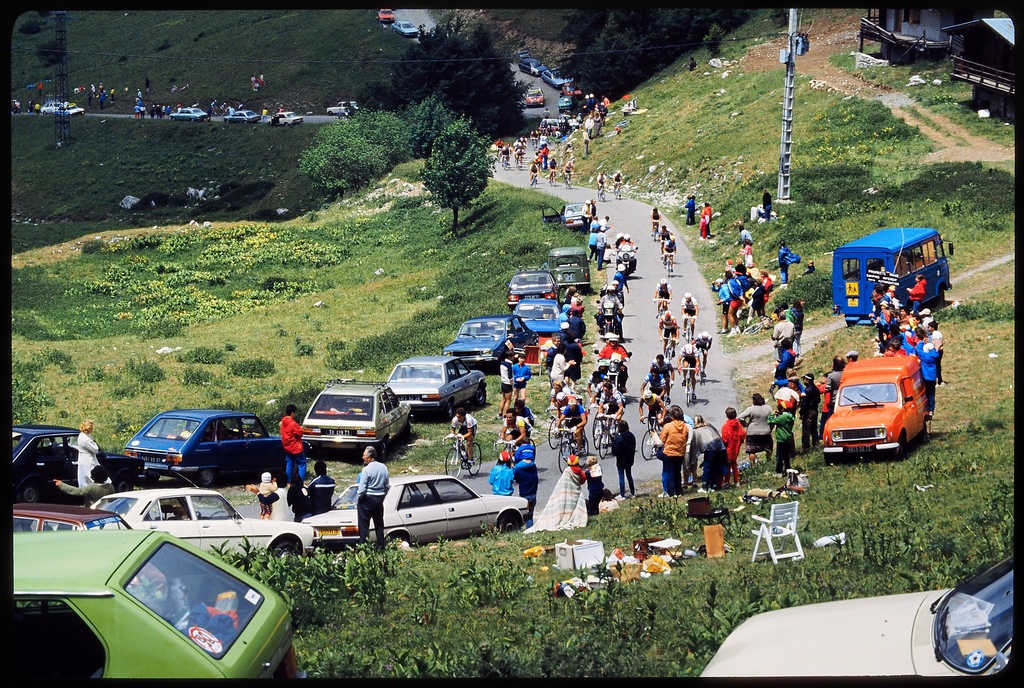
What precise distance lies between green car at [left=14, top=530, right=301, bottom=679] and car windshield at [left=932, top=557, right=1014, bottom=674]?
A: 13.6 ft

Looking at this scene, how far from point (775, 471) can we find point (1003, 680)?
47.7 ft

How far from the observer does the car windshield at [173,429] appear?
72.6 feet

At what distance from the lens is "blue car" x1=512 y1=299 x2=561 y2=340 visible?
3538cm

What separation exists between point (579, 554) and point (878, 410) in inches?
309

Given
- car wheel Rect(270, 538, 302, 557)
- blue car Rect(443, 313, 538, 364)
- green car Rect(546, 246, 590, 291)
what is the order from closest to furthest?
1. car wheel Rect(270, 538, 302, 557)
2. blue car Rect(443, 313, 538, 364)
3. green car Rect(546, 246, 590, 291)

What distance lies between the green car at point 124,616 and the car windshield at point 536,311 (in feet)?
92.7

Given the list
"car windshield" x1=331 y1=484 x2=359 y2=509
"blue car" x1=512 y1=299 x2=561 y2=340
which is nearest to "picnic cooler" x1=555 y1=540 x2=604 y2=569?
"car windshield" x1=331 y1=484 x2=359 y2=509

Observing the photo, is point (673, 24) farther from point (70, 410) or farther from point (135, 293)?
point (70, 410)

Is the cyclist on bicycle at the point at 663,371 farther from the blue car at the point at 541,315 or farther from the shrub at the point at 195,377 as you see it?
the shrub at the point at 195,377

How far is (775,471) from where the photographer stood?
2038 cm

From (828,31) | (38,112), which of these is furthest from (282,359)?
(38,112)

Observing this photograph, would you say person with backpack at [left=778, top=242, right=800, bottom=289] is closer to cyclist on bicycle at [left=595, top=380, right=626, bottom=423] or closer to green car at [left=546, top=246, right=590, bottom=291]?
green car at [left=546, top=246, right=590, bottom=291]

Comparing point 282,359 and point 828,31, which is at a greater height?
point 828,31

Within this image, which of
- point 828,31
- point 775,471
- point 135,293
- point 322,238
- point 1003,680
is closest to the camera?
point 1003,680
